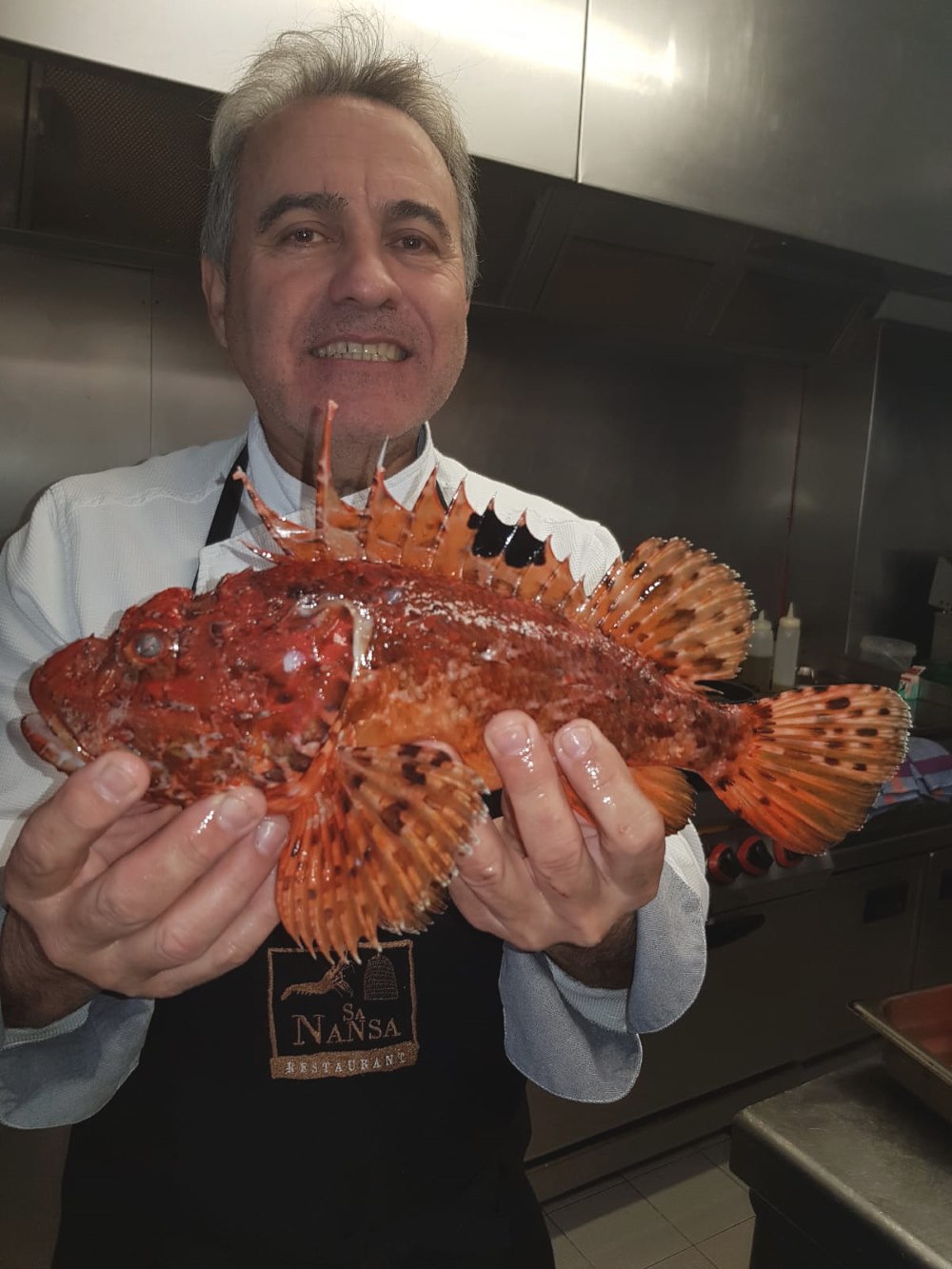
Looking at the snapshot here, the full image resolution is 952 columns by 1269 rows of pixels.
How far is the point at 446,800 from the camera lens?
1.05m

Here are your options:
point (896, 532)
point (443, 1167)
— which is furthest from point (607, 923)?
point (896, 532)

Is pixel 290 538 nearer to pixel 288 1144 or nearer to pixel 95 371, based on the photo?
pixel 288 1144

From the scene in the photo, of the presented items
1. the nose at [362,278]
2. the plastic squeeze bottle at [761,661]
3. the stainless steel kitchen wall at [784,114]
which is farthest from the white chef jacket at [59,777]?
the plastic squeeze bottle at [761,661]

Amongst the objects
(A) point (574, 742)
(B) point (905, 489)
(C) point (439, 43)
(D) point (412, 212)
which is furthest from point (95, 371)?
(B) point (905, 489)

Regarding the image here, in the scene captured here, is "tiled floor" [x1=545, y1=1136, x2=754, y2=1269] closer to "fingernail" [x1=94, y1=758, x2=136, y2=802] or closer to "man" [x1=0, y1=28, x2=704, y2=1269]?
"man" [x1=0, y1=28, x2=704, y2=1269]

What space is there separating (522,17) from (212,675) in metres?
2.74

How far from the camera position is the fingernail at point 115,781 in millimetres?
960

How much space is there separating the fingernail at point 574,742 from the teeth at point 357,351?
0.91 meters

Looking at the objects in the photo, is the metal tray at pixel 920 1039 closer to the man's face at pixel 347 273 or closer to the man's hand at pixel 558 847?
the man's hand at pixel 558 847

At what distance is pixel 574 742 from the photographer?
1.10 metres

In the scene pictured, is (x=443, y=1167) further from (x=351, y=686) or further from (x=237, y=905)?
(x=351, y=686)

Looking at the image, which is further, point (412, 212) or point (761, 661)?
point (761, 661)

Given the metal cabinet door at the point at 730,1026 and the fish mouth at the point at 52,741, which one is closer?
the fish mouth at the point at 52,741

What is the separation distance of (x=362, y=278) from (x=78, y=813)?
110 cm
